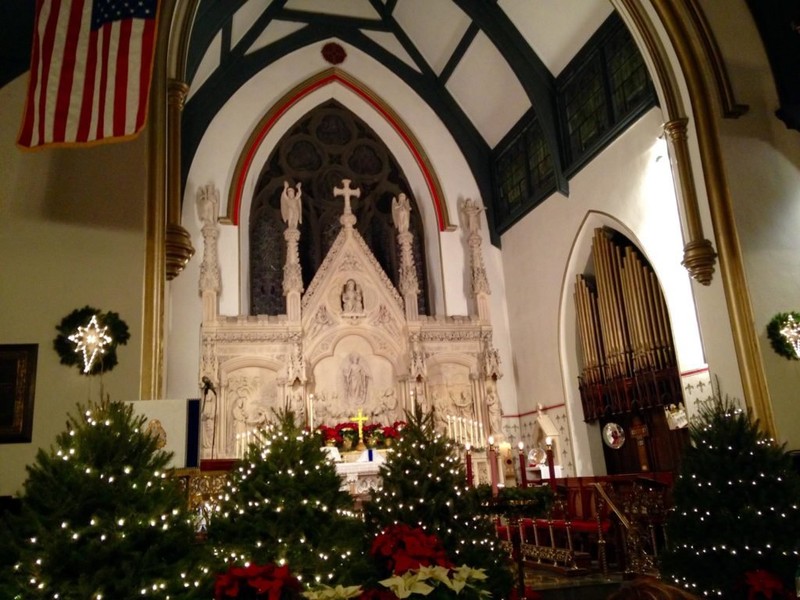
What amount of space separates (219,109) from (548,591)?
468 inches

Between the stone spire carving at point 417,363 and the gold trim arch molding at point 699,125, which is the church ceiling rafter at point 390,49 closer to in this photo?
the gold trim arch molding at point 699,125

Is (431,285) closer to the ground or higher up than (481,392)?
higher up

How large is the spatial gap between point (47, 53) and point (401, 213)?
877 centimetres

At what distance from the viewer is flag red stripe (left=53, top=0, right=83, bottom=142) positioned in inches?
275

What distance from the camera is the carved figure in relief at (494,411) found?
1406 cm

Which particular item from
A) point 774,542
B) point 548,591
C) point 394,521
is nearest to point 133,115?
point 394,521

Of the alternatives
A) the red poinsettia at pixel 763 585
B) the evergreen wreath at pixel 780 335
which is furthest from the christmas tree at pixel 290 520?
the evergreen wreath at pixel 780 335

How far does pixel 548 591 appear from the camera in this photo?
7035mm

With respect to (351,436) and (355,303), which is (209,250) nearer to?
(355,303)

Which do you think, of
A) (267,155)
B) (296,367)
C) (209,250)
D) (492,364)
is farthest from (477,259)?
(209,250)

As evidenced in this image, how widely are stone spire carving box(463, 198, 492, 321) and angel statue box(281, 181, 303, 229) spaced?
3.67 m

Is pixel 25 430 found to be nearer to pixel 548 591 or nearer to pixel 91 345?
pixel 91 345

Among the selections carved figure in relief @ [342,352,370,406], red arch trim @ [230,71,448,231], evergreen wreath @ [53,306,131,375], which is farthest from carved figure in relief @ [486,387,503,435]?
evergreen wreath @ [53,306,131,375]

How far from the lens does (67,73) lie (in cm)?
718
